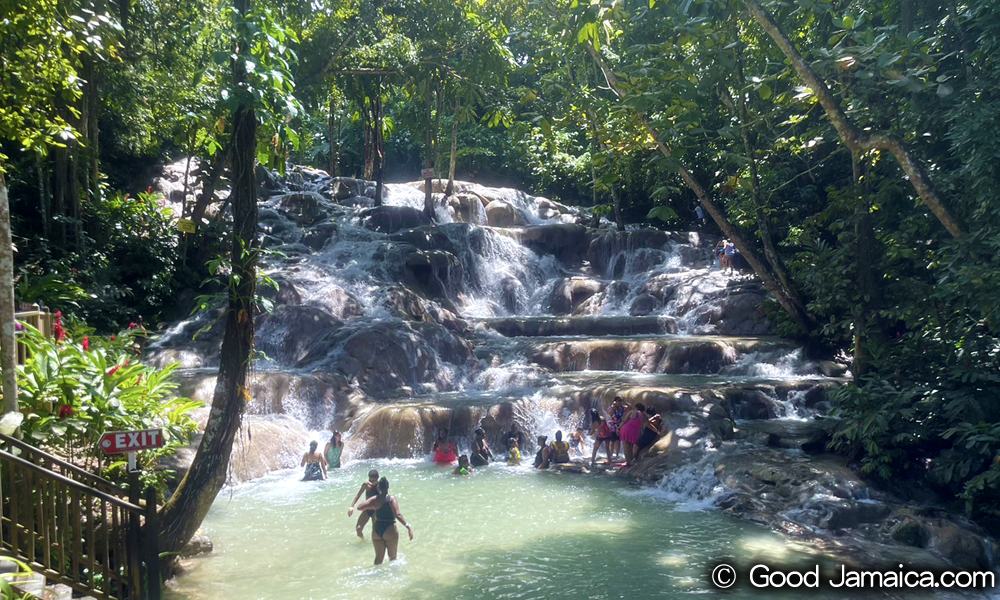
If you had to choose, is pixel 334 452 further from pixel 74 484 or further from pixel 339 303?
pixel 339 303

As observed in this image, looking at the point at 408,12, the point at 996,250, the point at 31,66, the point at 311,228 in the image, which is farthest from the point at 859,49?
the point at 311,228

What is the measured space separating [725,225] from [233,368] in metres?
10.1

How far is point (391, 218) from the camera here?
27250 mm

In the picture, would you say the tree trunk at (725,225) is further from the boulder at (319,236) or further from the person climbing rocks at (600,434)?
the boulder at (319,236)

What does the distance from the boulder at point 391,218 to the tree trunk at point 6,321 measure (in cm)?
2004

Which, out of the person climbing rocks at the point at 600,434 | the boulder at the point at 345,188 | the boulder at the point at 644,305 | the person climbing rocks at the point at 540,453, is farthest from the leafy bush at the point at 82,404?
the boulder at the point at 345,188

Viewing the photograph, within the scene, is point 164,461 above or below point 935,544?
above

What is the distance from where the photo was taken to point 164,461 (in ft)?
37.3

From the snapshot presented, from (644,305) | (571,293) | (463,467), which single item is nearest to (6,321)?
(463,467)

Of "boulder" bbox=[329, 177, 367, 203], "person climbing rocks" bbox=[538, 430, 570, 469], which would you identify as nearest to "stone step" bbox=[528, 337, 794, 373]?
"person climbing rocks" bbox=[538, 430, 570, 469]

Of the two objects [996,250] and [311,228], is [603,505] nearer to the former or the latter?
[996,250]

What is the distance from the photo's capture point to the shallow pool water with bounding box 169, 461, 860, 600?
7848mm

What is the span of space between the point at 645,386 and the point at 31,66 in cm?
1118
